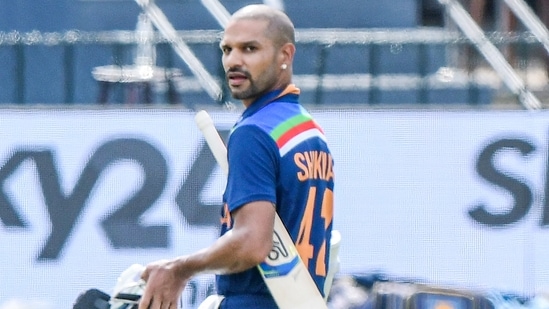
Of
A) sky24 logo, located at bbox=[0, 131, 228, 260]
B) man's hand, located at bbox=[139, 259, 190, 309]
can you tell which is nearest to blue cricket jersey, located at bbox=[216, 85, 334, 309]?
man's hand, located at bbox=[139, 259, 190, 309]

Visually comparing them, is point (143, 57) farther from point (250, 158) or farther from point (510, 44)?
point (250, 158)

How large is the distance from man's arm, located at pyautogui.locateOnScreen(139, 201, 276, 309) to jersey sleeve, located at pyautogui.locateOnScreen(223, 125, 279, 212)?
3 centimetres

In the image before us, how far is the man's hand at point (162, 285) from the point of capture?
3.23 meters

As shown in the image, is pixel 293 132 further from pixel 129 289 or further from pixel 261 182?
pixel 129 289

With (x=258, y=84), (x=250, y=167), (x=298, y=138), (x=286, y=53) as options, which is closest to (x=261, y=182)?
(x=250, y=167)

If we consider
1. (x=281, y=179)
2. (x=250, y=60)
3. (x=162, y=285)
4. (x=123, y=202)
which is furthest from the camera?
(x=123, y=202)

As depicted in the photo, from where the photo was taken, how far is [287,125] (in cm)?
340

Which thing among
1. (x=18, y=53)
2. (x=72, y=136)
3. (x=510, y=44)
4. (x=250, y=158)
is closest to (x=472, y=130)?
(x=510, y=44)

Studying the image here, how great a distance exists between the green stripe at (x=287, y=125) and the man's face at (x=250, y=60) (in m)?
0.13

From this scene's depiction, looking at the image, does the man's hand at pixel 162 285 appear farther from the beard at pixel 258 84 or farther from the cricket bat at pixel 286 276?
the beard at pixel 258 84

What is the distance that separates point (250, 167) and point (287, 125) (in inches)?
7.6

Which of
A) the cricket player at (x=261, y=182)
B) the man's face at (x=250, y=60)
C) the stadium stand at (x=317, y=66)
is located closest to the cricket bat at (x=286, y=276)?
the cricket player at (x=261, y=182)

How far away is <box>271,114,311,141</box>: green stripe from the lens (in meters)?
3.34

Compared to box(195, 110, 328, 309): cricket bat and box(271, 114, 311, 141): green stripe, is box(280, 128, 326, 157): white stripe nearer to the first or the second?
box(271, 114, 311, 141): green stripe
